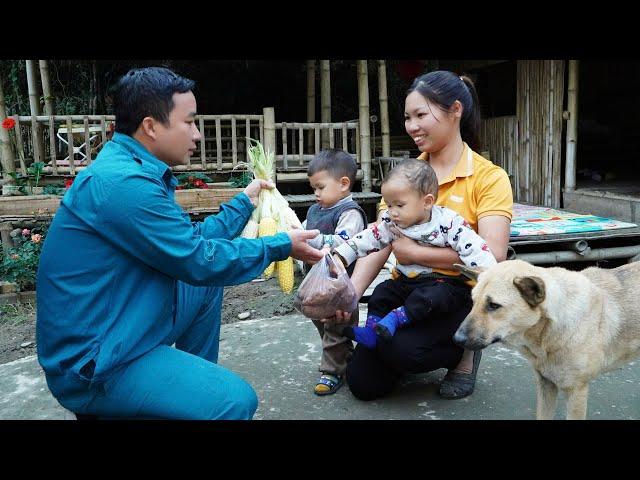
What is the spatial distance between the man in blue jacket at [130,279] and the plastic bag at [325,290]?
607 mm

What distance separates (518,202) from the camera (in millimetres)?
10633

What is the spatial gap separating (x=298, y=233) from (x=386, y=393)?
1.18m

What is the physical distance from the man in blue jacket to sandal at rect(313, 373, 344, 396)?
0.99 m

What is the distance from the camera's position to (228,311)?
6.74m

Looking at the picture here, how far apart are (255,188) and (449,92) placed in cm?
118

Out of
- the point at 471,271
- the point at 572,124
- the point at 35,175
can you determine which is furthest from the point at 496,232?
the point at 35,175

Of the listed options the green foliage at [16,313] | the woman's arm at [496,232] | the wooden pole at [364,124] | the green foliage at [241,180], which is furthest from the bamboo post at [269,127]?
the woman's arm at [496,232]

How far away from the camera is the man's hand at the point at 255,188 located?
329 centimetres

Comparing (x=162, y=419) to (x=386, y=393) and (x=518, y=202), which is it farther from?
(x=518, y=202)

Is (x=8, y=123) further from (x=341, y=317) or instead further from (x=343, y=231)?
(x=341, y=317)

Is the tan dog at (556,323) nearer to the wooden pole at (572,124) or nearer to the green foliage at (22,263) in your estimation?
the green foliage at (22,263)

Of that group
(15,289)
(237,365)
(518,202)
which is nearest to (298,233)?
(237,365)

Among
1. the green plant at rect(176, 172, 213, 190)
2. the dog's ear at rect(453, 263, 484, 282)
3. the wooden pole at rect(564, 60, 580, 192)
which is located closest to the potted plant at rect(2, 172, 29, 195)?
the green plant at rect(176, 172, 213, 190)

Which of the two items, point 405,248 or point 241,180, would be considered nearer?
point 405,248
